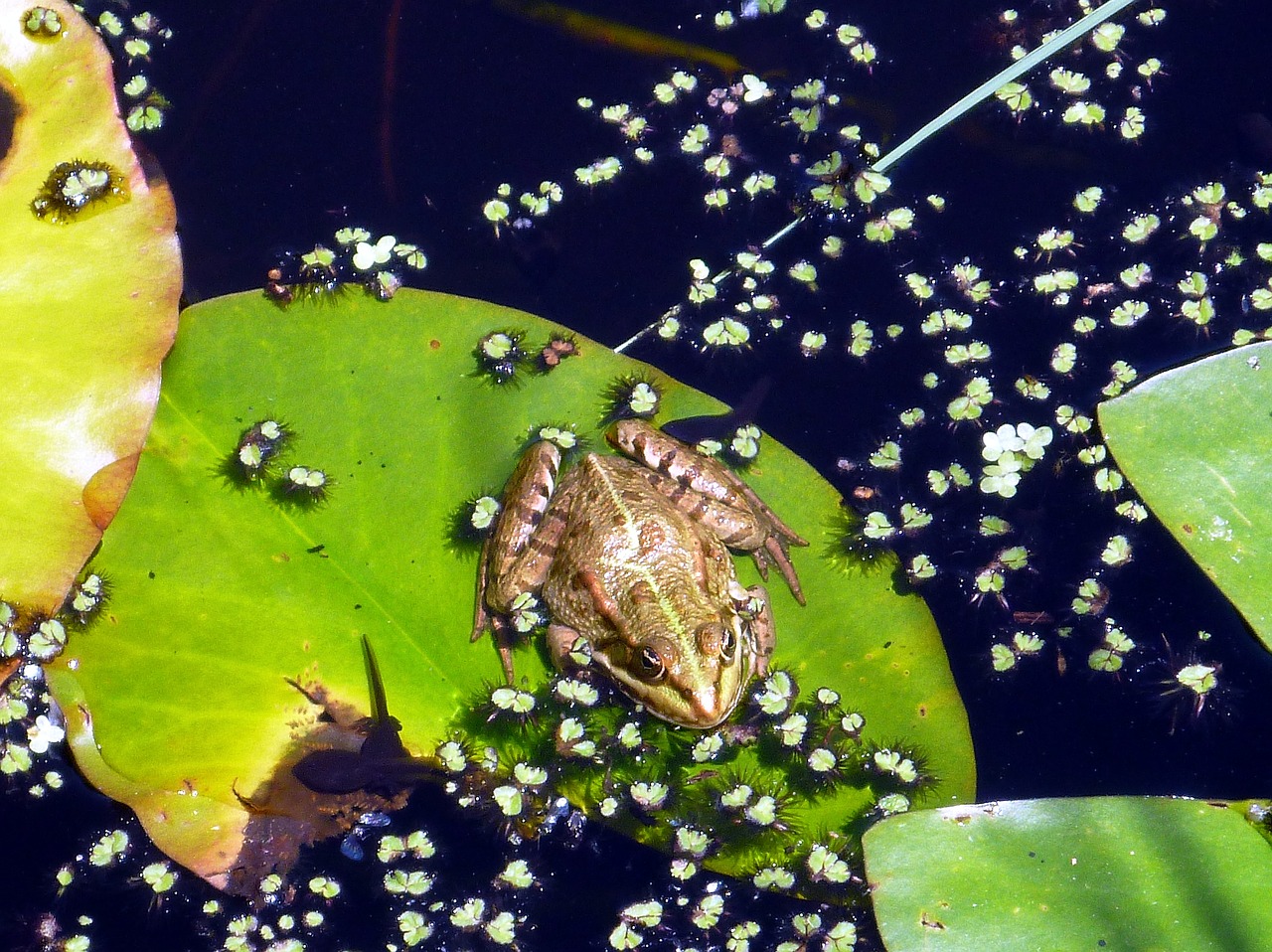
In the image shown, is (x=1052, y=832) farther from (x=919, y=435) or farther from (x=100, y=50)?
(x=100, y=50)

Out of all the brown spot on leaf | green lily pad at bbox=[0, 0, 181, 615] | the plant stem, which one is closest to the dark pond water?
the plant stem

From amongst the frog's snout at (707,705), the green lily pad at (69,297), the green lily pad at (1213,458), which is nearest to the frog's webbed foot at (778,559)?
the frog's snout at (707,705)

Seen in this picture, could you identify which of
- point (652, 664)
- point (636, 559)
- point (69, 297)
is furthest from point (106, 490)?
point (652, 664)

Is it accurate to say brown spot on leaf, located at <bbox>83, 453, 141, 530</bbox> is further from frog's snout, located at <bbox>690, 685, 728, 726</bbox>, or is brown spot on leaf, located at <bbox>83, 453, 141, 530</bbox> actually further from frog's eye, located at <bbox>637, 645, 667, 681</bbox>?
frog's snout, located at <bbox>690, 685, 728, 726</bbox>

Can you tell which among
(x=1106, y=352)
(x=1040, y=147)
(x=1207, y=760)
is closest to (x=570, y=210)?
(x=1040, y=147)

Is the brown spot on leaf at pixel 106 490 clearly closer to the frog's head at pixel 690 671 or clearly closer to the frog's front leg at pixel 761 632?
the frog's head at pixel 690 671

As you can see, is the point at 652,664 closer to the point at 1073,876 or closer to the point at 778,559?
the point at 778,559
